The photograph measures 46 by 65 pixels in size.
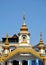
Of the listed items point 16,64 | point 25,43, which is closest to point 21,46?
Result: point 25,43

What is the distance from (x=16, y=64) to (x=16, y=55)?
214cm

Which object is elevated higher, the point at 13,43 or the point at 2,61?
the point at 13,43

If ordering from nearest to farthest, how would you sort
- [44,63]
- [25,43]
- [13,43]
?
[44,63], [25,43], [13,43]

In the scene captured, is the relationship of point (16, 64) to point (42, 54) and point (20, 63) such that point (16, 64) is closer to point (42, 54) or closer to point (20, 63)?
point (20, 63)

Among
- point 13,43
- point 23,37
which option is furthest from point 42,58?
point 13,43

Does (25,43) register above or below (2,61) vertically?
above

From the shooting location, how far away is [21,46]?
2997 cm

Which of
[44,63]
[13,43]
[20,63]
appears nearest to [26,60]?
[20,63]

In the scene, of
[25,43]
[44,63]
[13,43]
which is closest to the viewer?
[44,63]

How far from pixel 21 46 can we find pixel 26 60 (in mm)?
1962

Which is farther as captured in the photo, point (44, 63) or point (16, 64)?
point (16, 64)

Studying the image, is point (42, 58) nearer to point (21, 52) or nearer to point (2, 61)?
point (21, 52)

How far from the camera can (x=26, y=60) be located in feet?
99.1

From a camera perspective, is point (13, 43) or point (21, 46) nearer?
point (21, 46)
